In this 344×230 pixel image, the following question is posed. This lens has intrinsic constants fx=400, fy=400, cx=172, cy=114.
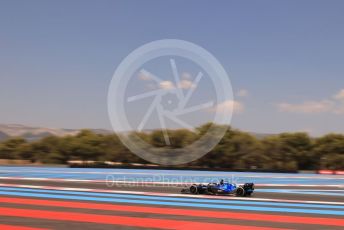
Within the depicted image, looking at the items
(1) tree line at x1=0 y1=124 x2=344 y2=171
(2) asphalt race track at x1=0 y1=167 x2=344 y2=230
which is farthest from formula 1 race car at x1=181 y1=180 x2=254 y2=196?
(1) tree line at x1=0 y1=124 x2=344 y2=171

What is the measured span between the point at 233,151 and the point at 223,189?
117ft

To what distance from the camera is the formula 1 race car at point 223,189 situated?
13.9m

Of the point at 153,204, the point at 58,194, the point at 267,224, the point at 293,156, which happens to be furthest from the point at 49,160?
the point at 267,224

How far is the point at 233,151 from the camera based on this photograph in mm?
49219

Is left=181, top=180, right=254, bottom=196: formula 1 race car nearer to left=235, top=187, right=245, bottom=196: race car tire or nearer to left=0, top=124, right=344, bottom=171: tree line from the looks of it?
left=235, top=187, right=245, bottom=196: race car tire

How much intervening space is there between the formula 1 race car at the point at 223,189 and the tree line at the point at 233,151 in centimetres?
3028

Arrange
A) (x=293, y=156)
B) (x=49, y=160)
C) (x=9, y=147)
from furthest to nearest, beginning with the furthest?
(x=9, y=147) → (x=49, y=160) → (x=293, y=156)

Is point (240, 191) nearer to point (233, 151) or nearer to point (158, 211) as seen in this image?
point (158, 211)

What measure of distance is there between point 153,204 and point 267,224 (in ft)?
→ 12.8

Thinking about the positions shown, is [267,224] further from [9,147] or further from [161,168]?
[9,147]

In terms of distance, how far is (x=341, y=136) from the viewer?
51.1 metres

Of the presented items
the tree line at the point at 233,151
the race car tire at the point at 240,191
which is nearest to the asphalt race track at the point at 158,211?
the race car tire at the point at 240,191

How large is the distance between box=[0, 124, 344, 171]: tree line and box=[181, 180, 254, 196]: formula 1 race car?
30.3 metres

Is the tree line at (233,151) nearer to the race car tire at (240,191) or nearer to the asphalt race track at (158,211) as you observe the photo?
the race car tire at (240,191)
